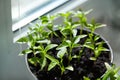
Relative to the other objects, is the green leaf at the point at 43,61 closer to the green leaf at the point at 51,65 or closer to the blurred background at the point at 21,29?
the green leaf at the point at 51,65

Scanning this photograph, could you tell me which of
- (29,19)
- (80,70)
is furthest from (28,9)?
(80,70)

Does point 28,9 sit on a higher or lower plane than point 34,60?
higher

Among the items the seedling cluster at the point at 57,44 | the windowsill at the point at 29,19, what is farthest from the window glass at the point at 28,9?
the seedling cluster at the point at 57,44

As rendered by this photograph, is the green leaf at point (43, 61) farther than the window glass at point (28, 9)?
No

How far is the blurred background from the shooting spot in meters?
0.83

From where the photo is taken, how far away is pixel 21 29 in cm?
93

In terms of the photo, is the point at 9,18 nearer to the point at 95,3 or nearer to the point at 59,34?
the point at 59,34

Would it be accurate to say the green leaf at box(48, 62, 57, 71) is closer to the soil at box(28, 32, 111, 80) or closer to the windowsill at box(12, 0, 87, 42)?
the soil at box(28, 32, 111, 80)

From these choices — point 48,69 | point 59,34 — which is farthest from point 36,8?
point 48,69

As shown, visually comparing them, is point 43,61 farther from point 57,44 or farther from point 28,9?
point 28,9

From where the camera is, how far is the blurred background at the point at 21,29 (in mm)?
834

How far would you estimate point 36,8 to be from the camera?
1.01 m

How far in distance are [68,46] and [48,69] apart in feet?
0.29

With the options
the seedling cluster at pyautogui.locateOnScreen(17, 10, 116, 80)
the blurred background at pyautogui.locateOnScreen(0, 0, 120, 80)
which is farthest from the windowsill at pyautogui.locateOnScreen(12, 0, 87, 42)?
the seedling cluster at pyautogui.locateOnScreen(17, 10, 116, 80)
